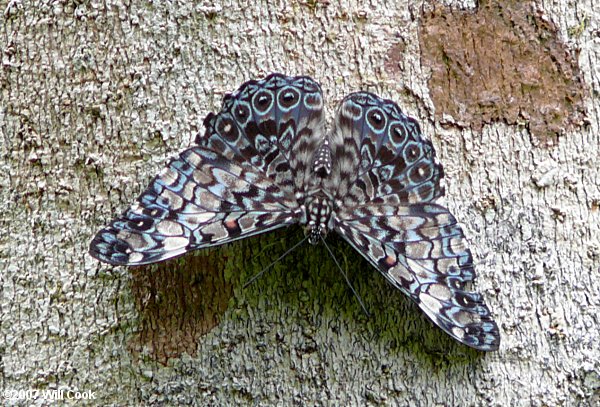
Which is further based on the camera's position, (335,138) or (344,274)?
(335,138)

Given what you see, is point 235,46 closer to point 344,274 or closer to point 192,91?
point 192,91

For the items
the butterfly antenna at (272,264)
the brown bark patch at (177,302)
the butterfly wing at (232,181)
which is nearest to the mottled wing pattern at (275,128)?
the butterfly wing at (232,181)

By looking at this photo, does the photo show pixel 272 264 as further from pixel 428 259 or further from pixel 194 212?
pixel 428 259

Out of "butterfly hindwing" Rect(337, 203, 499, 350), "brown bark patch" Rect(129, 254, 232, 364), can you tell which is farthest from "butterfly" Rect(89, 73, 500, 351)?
"brown bark patch" Rect(129, 254, 232, 364)

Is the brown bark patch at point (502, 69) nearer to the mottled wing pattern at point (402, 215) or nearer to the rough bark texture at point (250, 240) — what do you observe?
the rough bark texture at point (250, 240)

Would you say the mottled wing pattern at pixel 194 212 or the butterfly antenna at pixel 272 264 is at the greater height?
the mottled wing pattern at pixel 194 212

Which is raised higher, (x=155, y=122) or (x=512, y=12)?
(x=512, y=12)

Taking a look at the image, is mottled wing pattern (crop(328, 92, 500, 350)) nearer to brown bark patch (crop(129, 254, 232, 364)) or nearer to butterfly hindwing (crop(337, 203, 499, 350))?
butterfly hindwing (crop(337, 203, 499, 350))

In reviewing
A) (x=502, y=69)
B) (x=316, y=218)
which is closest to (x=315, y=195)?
(x=316, y=218)

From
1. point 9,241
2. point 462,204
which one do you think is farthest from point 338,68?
point 9,241
